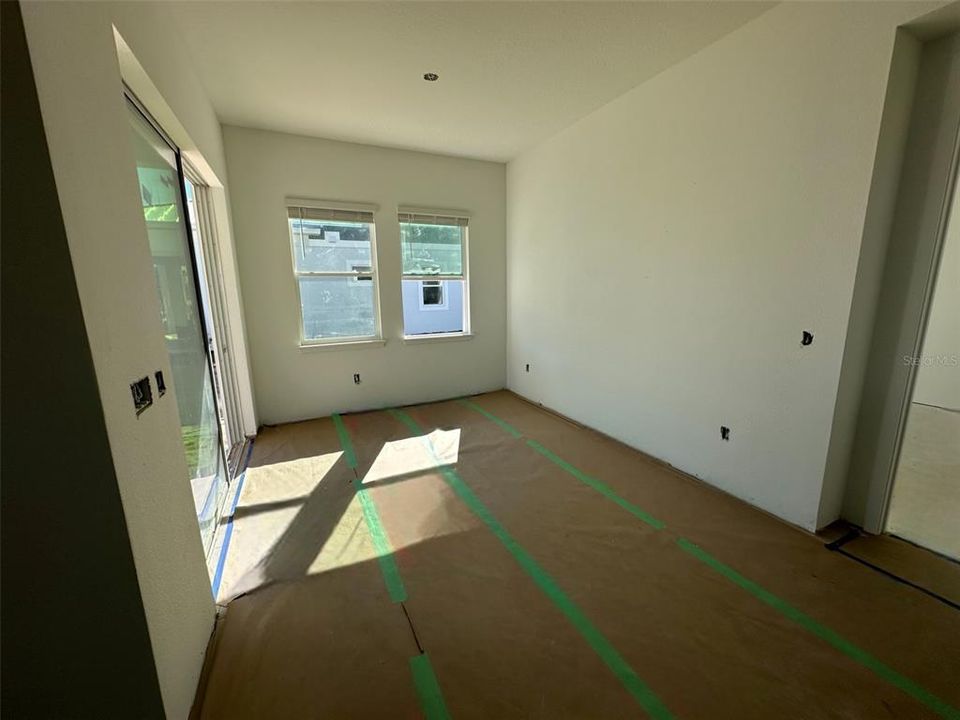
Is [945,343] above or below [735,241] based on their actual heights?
below

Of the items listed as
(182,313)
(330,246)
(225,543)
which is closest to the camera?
(182,313)

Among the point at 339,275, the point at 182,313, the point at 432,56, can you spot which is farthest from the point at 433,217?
the point at 182,313

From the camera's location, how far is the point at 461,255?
15.5 ft

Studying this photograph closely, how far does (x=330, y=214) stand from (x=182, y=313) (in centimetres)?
219

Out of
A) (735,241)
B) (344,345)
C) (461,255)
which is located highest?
(461,255)

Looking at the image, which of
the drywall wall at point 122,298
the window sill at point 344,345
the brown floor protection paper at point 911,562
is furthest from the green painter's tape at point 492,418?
the drywall wall at point 122,298

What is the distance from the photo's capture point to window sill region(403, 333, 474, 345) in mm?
4531

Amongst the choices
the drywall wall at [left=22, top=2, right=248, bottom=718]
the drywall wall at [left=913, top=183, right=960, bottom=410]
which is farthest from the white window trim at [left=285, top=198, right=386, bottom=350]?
the drywall wall at [left=913, top=183, right=960, bottom=410]

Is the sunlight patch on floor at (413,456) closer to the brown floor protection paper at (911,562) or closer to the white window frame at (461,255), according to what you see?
the white window frame at (461,255)

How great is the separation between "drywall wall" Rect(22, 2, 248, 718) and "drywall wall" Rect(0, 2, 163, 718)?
28mm

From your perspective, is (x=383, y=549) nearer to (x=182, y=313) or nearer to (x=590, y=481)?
(x=590, y=481)

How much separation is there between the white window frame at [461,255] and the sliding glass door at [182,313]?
2.23 meters

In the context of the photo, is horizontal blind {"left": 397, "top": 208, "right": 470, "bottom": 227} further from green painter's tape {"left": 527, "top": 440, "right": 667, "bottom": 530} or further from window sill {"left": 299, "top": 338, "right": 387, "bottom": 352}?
green painter's tape {"left": 527, "top": 440, "right": 667, "bottom": 530}

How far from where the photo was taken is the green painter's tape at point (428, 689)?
133 cm
